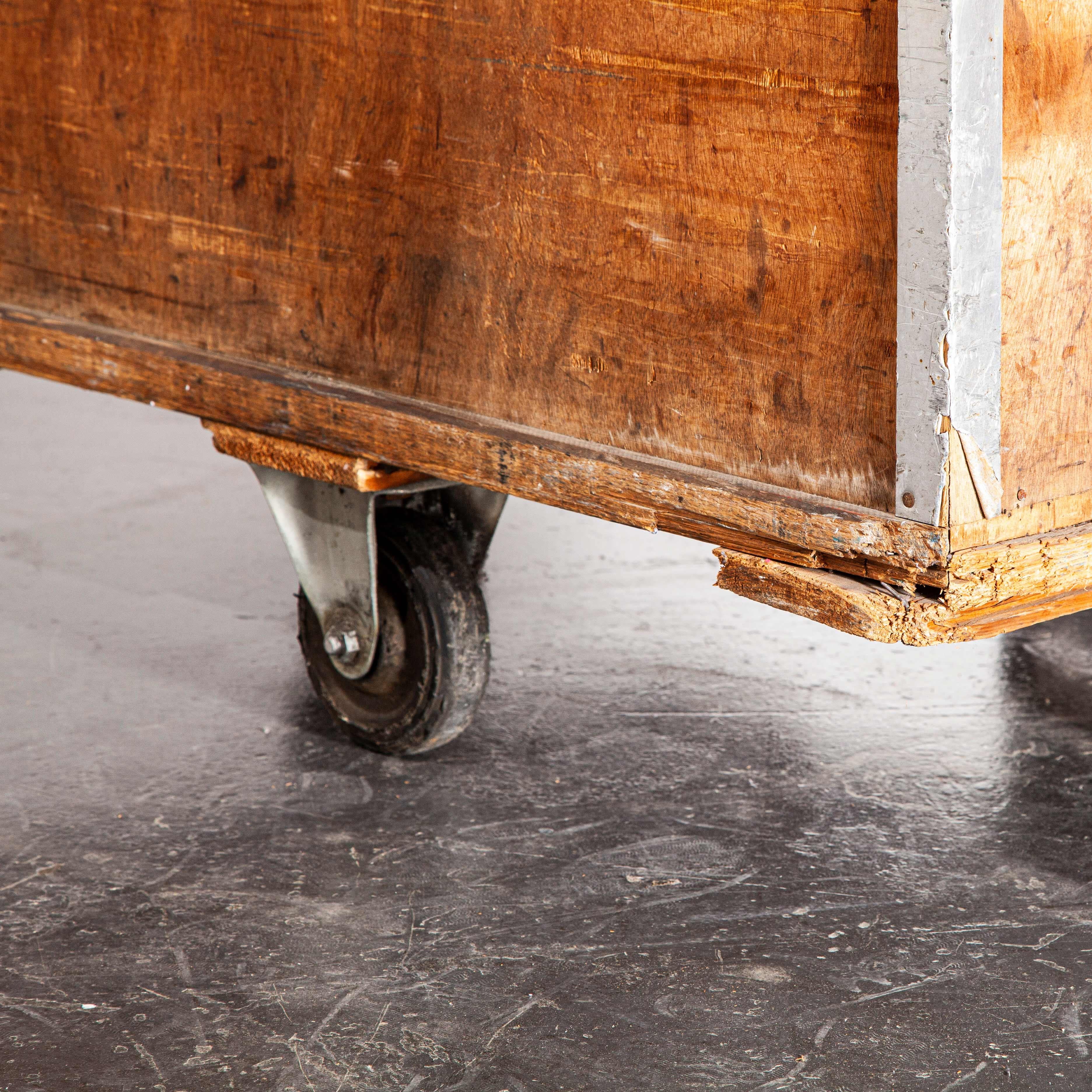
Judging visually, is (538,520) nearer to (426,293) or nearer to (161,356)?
(161,356)

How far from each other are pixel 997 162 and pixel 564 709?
2056 millimetres

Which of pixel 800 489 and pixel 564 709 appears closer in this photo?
pixel 800 489

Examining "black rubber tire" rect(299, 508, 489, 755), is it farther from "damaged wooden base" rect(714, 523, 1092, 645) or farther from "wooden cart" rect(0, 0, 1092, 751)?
"damaged wooden base" rect(714, 523, 1092, 645)

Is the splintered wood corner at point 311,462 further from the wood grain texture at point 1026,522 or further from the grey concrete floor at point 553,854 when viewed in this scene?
the wood grain texture at point 1026,522

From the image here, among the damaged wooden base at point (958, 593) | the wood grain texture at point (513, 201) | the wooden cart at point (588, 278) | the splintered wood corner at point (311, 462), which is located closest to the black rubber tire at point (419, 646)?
the wooden cart at point (588, 278)

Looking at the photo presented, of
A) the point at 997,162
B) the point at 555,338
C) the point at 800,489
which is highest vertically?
the point at 997,162

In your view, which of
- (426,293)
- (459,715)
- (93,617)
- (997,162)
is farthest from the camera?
(93,617)

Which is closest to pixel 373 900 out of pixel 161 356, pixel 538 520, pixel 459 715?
pixel 459 715

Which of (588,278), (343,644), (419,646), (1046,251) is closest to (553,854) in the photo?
(419,646)

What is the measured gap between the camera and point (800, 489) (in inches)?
91.4

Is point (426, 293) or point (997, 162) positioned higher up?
point (997, 162)

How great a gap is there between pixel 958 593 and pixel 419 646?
150cm

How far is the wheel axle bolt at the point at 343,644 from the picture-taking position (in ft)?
11.2

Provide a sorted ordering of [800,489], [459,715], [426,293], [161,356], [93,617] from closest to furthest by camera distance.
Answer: [800,489] < [426,293] < [161,356] < [459,715] < [93,617]
